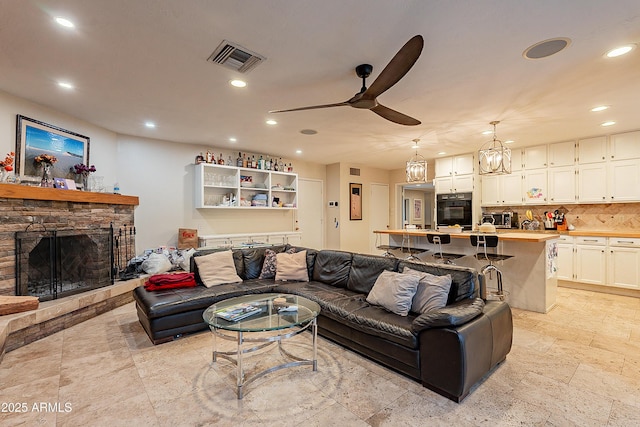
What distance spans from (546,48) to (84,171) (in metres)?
5.42

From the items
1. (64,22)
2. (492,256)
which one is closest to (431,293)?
(492,256)

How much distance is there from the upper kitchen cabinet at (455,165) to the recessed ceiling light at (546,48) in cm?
392

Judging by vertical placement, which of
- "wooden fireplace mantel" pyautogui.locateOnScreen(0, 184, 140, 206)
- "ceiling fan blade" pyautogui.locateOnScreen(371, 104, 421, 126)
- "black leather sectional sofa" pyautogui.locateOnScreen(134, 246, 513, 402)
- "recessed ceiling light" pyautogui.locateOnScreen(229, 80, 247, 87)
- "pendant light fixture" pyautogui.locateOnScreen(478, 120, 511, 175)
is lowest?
"black leather sectional sofa" pyautogui.locateOnScreen(134, 246, 513, 402)

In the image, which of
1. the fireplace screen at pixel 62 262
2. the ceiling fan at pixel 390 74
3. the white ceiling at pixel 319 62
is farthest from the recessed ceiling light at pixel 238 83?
the fireplace screen at pixel 62 262

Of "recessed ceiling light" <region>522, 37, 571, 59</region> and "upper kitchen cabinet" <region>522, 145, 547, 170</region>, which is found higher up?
"recessed ceiling light" <region>522, 37, 571, 59</region>

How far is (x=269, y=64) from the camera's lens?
8.51ft

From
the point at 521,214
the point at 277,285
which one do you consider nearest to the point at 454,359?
the point at 277,285

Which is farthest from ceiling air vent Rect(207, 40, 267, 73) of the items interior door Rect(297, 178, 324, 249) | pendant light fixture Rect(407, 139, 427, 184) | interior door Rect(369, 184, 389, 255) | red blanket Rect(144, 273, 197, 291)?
interior door Rect(369, 184, 389, 255)

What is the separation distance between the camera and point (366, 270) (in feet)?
11.2

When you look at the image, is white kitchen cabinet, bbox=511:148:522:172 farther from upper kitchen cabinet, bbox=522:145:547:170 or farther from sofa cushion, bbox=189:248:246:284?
sofa cushion, bbox=189:248:246:284

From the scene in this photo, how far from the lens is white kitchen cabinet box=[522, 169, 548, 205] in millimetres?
5466

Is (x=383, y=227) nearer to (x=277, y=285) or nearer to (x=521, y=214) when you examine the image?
(x=521, y=214)

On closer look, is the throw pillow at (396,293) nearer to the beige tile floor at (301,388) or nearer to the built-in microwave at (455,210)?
the beige tile floor at (301,388)

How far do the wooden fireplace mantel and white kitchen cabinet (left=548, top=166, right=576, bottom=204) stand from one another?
726 centimetres
